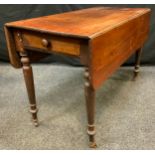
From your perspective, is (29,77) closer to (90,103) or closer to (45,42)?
(45,42)

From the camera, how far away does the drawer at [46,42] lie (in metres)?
1.11

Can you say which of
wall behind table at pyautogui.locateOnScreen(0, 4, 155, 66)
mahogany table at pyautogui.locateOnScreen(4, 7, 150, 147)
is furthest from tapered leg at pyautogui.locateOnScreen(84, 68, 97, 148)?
wall behind table at pyautogui.locateOnScreen(0, 4, 155, 66)

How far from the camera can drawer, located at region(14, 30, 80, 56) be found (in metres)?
1.11

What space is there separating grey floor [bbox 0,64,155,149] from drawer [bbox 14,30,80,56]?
0.59 metres

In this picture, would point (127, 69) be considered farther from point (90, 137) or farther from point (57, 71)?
point (90, 137)

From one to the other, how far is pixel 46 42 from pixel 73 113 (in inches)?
28.2

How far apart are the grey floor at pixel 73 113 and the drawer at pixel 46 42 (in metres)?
0.59

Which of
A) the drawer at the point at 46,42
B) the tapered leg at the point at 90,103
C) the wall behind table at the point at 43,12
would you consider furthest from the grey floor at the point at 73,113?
the drawer at the point at 46,42

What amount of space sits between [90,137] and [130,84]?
975 millimetres

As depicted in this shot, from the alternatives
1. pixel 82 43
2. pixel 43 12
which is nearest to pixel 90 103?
pixel 82 43

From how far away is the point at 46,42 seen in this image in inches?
46.1

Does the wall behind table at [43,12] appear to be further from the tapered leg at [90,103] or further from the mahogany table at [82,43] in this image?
the tapered leg at [90,103]

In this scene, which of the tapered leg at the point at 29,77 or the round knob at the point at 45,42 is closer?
the round knob at the point at 45,42

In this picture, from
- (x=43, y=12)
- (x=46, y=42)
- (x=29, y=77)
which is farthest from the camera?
(x=43, y=12)
